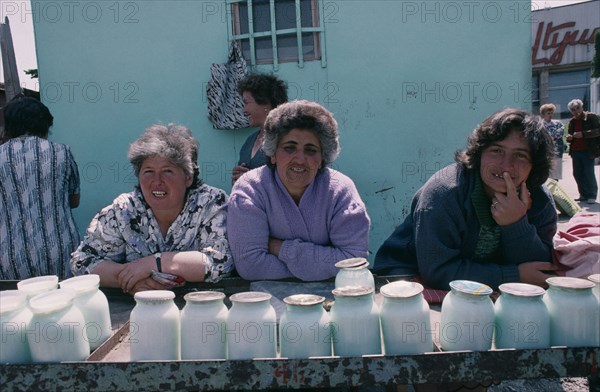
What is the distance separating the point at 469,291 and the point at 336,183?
2.99 ft

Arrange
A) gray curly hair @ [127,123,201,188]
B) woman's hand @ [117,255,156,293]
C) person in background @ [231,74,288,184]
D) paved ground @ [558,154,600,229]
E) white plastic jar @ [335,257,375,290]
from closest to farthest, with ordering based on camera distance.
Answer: white plastic jar @ [335,257,375,290], woman's hand @ [117,255,156,293], gray curly hair @ [127,123,201,188], person in background @ [231,74,288,184], paved ground @ [558,154,600,229]

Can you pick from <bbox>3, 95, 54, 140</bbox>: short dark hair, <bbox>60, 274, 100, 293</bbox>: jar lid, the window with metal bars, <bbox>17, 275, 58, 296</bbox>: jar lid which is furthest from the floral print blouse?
the window with metal bars

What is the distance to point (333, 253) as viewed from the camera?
2055 mm

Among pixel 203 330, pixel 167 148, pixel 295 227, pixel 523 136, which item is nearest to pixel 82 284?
pixel 203 330

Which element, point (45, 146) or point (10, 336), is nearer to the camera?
point (10, 336)

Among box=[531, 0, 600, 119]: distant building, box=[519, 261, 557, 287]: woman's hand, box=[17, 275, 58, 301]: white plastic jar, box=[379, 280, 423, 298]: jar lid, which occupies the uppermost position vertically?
box=[531, 0, 600, 119]: distant building

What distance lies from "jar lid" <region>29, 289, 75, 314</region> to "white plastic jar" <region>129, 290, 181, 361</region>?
0.68 feet

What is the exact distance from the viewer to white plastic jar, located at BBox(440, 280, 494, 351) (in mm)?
1434

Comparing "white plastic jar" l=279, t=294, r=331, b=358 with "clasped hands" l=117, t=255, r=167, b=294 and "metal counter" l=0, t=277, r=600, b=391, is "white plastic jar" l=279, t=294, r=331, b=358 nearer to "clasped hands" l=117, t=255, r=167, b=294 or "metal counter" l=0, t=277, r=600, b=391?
"metal counter" l=0, t=277, r=600, b=391

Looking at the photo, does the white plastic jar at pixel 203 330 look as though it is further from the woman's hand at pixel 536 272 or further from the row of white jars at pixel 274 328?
the woman's hand at pixel 536 272

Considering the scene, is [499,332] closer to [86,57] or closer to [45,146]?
[45,146]

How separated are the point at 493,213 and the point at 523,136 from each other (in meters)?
0.35

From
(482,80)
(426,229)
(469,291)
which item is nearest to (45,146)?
(426,229)

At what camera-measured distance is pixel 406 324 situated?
141 centimetres
